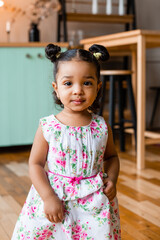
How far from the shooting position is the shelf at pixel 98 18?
3.45 meters

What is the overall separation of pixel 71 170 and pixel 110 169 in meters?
0.14

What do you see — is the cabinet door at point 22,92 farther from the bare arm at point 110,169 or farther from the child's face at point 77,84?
the child's face at point 77,84

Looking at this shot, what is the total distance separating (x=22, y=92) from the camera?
293 cm

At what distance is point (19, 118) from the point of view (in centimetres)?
296

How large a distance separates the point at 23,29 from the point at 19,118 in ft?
3.07

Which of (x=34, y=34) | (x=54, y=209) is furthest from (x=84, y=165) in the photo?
(x=34, y=34)

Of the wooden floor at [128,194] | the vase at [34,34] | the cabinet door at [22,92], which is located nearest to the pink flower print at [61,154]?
the wooden floor at [128,194]

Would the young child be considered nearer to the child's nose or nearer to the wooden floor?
the child's nose

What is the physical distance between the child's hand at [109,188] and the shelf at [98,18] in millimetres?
2594

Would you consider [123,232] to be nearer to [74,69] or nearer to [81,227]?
[81,227]

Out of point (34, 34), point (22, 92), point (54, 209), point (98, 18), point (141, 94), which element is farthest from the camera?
point (98, 18)

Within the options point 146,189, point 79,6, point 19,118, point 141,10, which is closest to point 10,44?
point 19,118

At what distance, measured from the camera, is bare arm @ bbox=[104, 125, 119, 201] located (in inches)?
42.8

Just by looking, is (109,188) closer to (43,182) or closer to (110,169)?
(110,169)
